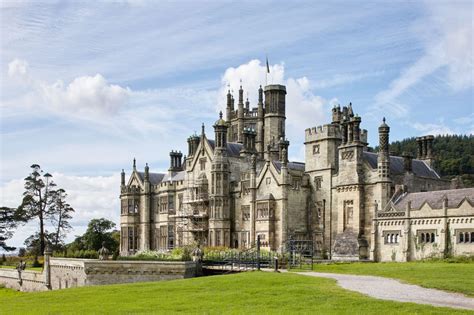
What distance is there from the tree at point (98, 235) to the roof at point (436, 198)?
41574mm

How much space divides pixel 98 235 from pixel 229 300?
6109 centimetres

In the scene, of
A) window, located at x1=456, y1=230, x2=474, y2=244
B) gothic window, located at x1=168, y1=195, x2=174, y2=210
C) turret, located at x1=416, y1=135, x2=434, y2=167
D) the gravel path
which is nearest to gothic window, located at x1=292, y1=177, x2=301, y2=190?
turret, located at x1=416, y1=135, x2=434, y2=167

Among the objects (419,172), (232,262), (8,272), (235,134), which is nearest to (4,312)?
(232,262)

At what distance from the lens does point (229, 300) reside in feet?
82.5

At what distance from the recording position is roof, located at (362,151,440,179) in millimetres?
56394

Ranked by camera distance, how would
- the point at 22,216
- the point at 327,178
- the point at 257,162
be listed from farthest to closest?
the point at 22,216, the point at 257,162, the point at 327,178

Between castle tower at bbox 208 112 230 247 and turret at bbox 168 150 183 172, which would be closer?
castle tower at bbox 208 112 230 247

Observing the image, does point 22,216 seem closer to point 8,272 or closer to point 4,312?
point 8,272

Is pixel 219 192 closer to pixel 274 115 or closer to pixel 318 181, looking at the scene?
pixel 318 181

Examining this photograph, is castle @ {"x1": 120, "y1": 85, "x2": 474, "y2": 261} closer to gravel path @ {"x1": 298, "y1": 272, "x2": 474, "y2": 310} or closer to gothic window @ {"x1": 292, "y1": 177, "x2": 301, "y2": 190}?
gothic window @ {"x1": 292, "y1": 177, "x2": 301, "y2": 190}

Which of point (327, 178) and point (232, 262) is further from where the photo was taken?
point (327, 178)

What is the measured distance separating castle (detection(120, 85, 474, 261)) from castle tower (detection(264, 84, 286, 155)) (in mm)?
113

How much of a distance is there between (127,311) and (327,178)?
38777 mm

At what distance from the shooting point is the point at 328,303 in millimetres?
23141
